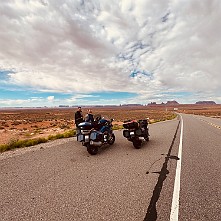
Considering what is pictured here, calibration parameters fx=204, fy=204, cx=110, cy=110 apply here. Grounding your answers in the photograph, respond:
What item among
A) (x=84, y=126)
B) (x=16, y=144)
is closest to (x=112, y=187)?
(x=84, y=126)

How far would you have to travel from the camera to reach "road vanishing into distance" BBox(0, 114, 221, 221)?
3.50m

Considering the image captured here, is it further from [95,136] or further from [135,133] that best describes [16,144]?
[135,133]

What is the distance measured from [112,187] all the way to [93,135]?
3394 mm

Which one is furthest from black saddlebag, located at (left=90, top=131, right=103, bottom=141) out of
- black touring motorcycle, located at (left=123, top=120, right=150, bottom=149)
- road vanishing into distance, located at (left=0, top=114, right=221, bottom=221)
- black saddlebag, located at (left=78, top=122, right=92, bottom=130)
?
black touring motorcycle, located at (left=123, top=120, right=150, bottom=149)

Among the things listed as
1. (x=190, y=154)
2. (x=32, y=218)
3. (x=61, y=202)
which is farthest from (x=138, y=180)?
(x=190, y=154)

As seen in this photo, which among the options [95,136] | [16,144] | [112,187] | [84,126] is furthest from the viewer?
[16,144]

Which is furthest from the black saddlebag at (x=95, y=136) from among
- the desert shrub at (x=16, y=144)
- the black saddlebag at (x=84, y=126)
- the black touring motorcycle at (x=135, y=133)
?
the desert shrub at (x=16, y=144)

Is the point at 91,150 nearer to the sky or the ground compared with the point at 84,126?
nearer to the ground

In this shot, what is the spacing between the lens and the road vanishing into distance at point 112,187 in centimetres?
350

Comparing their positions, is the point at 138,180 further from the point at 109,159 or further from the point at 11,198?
the point at 11,198

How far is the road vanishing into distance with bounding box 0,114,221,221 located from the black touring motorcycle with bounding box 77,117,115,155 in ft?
1.66

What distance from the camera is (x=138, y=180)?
501 centimetres

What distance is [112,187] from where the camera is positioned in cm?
458

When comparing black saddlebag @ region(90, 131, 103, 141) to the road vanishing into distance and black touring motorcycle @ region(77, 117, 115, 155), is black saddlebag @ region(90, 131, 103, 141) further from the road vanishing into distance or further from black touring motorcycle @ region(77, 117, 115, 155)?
the road vanishing into distance
